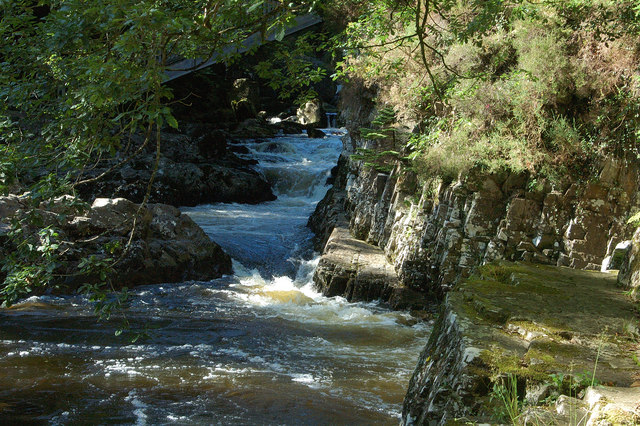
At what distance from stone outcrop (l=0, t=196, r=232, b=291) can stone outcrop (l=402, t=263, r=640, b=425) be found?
646cm

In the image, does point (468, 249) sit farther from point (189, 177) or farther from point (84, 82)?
point (189, 177)

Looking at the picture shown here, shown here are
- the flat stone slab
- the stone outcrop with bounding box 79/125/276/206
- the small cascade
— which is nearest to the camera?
the flat stone slab

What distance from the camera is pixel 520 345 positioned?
3.54m

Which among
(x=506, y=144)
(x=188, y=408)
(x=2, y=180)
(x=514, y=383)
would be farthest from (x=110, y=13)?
(x=506, y=144)

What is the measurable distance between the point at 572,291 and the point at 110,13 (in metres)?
4.15

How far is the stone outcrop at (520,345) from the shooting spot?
10.2 feet

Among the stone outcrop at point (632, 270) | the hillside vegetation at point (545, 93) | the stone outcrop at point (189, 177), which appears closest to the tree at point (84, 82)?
the hillside vegetation at point (545, 93)

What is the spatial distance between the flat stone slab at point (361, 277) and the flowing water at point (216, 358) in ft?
0.79

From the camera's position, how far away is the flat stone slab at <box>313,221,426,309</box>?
879 centimetres

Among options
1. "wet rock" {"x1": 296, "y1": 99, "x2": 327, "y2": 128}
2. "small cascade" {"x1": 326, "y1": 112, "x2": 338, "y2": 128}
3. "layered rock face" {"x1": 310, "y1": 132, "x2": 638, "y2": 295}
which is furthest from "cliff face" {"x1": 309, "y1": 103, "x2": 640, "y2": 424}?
"small cascade" {"x1": 326, "y1": 112, "x2": 338, "y2": 128}

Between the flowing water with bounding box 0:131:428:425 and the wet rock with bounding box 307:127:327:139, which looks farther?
the wet rock with bounding box 307:127:327:139

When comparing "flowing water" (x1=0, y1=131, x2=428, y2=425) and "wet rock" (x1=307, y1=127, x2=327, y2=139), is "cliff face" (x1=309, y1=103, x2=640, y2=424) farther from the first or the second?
"wet rock" (x1=307, y1=127, x2=327, y2=139)

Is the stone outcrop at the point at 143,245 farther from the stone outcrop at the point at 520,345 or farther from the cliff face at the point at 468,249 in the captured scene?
the stone outcrop at the point at 520,345

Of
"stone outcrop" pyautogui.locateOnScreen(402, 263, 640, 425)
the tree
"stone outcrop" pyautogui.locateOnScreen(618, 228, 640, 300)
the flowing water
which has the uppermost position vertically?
the tree
